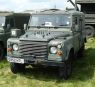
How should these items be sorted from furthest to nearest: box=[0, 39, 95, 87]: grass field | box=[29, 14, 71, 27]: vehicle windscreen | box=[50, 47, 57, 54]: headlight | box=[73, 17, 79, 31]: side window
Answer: box=[73, 17, 79, 31]: side window < box=[29, 14, 71, 27]: vehicle windscreen < box=[0, 39, 95, 87]: grass field < box=[50, 47, 57, 54]: headlight

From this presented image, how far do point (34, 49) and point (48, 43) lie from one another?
423 mm

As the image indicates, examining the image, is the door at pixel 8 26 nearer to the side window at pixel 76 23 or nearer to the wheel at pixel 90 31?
the side window at pixel 76 23

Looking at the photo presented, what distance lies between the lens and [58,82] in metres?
8.61

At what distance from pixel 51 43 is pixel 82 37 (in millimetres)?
3313

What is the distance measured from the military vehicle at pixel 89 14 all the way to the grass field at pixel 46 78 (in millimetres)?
7856

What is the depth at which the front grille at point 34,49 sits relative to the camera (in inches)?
330

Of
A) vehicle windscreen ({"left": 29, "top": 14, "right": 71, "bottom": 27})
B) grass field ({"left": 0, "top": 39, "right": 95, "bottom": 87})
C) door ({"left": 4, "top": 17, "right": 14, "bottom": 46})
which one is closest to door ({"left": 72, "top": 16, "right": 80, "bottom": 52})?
vehicle windscreen ({"left": 29, "top": 14, "right": 71, "bottom": 27})

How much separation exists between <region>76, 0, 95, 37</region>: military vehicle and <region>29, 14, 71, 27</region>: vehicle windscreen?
8893 mm

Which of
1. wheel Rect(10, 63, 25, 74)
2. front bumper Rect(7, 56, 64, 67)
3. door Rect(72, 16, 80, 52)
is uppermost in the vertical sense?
door Rect(72, 16, 80, 52)

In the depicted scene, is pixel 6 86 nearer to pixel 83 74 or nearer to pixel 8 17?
pixel 83 74

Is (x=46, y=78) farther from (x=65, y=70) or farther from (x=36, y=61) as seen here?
(x=36, y=61)

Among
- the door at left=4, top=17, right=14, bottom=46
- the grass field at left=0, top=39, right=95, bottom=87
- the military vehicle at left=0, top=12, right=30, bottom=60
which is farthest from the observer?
the door at left=4, top=17, right=14, bottom=46

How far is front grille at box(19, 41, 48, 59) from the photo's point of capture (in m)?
8.38

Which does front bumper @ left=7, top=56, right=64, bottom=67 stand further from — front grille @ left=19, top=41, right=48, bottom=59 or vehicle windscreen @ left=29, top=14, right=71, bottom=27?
vehicle windscreen @ left=29, top=14, right=71, bottom=27
